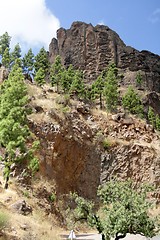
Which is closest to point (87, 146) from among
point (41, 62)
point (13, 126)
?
point (13, 126)

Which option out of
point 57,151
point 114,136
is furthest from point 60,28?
point 57,151

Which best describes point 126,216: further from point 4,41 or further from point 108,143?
→ point 4,41

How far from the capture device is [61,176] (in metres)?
34.3

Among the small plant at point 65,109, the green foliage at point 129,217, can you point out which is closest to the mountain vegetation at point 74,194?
the green foliage at point 129,217

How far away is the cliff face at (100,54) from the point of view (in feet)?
279

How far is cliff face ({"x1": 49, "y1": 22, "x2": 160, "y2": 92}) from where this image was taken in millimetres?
85125

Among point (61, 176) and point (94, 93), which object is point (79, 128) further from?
point (94, 93)

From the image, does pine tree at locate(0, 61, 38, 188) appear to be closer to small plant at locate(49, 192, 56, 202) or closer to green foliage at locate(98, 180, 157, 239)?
small plant at locate(49, 192, 56, 202)

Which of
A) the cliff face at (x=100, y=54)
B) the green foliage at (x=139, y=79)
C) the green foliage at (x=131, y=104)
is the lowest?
the green foliage at (x=131, y=104)

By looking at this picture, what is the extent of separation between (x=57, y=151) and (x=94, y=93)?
24.0 meters

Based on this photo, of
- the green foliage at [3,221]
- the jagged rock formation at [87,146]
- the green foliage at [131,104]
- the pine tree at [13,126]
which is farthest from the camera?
the green foliage at [131,104]

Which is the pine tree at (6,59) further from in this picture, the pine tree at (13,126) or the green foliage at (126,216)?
the green foliage at (126,216)

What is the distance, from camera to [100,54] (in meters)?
87.1

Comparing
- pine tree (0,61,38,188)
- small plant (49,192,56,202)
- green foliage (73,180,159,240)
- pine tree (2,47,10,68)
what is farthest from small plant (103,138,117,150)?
pine tree (2,47,10,68)
